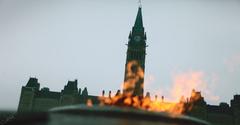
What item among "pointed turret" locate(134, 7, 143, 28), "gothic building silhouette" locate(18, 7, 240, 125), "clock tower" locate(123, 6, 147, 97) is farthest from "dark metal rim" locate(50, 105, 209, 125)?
"pointed turret" locate(134, 7, 143, 28)

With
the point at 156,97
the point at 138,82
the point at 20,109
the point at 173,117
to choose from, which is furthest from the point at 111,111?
the point at 20,109

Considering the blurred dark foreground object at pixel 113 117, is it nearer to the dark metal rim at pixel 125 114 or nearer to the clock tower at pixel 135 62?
the dark metal rim at pixel 125 114

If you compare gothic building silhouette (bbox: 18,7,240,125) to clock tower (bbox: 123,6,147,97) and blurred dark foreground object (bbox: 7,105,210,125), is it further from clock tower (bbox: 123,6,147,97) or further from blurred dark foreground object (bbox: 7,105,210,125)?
blurred dark foreground object (bbox: 7,105,210,125)

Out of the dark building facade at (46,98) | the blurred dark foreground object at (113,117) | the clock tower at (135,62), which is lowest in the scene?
the blurred dark foreground object at (113,117)

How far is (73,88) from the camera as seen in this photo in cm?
8588

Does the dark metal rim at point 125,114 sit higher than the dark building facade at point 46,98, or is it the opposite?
the dark building facade at point 46,98

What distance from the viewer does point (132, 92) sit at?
79.0m

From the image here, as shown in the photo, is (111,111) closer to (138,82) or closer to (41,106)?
(138,82)

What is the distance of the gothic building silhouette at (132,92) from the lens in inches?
3206

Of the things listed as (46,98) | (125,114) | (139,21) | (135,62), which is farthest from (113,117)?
(46,98)

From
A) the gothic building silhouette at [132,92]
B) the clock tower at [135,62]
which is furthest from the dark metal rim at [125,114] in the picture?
the clock tower at [135,62]

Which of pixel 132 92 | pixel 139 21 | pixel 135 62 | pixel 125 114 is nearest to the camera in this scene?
pixel 125 114

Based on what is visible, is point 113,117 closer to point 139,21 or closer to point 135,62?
point 135,62

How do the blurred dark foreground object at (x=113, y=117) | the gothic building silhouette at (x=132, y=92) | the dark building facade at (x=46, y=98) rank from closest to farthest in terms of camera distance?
the blurred dark foreground object at (x=113, y=117) → the gothic building silhouette at (x=132, y=92) → the dark building facade at (x=46, y=98)
